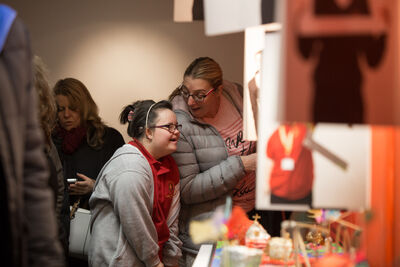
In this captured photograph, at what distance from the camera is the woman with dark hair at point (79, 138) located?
A: 3.09 m

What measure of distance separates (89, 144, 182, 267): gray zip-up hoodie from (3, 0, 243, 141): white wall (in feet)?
5.07

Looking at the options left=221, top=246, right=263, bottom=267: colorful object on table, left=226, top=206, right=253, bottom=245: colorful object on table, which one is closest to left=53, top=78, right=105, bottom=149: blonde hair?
left=226, top=206, right=253, bottom=245: colorful object on table

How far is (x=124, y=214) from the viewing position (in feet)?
7.59

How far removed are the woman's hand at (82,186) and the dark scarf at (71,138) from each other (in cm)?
18

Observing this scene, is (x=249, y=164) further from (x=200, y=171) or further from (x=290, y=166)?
(x=290, y=166)

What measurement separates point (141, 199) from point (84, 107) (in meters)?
1.08

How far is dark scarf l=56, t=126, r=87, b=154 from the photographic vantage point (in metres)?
3.09

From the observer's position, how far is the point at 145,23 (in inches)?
154

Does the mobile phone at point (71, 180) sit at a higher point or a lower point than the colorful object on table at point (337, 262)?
lower

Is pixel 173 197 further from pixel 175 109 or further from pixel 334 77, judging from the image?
pixel 334 77

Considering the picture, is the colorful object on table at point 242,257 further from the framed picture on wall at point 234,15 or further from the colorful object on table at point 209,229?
the framed picture on wall at point 234,15

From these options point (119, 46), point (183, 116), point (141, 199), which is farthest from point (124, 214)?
point (119, 46)

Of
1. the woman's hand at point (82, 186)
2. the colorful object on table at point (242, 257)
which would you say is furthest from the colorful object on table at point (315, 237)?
the woman's hand at point (82, 186)

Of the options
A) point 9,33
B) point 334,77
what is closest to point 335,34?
point 334,77
